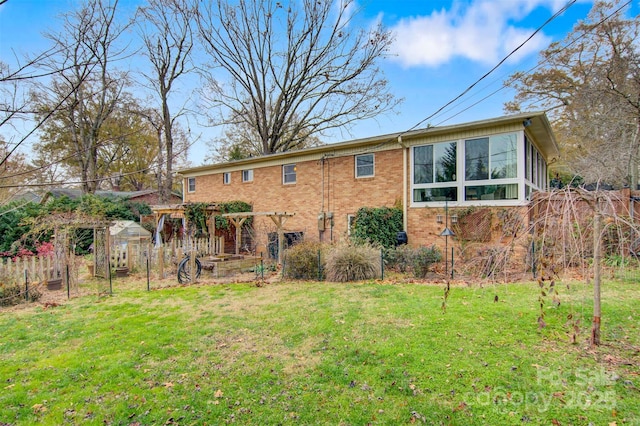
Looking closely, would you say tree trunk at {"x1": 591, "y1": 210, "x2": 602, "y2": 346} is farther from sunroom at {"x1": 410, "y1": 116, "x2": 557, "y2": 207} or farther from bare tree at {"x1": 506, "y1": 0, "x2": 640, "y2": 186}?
bare tree at {"x1": 506, "y1": 0, "x2": 640, "y2": 186}

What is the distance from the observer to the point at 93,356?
4270mm

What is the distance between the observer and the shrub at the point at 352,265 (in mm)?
8672

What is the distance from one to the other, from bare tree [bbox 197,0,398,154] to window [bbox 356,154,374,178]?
10.7 m

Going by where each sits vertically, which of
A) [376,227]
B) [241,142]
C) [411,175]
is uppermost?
[241,142]

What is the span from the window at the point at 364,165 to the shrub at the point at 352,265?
485 centimetres

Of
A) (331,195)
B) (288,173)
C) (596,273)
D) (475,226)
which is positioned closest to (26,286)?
(331,195)

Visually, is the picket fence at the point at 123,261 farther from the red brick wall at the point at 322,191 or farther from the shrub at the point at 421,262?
the shrub at the point at 421,262

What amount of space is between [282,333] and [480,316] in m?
3.31

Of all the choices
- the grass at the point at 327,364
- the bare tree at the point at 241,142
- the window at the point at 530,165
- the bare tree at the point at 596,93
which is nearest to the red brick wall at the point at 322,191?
the window at the point at 530,165

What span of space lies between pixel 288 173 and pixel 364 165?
415cm

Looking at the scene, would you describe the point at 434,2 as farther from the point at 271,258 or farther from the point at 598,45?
the point at 598,45

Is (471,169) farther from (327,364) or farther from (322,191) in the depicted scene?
(327,364)

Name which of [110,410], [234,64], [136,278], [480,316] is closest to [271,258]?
[136,278]

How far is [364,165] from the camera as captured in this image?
1298 centimetres
